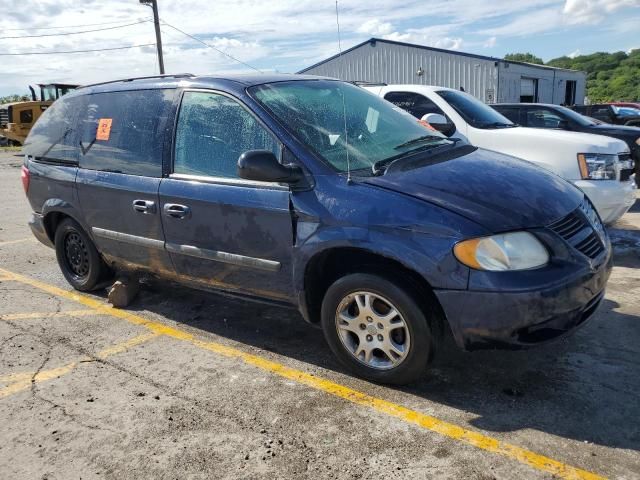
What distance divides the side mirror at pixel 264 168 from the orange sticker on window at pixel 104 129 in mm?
1841

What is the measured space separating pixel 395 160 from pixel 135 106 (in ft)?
7.08

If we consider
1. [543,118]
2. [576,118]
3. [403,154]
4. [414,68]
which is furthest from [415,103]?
[414,68]

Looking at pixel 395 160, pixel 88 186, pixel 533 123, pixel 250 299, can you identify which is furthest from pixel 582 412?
pixel 533 123

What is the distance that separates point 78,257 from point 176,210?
6.24 feet

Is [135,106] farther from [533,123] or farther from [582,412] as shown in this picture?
[533,123]

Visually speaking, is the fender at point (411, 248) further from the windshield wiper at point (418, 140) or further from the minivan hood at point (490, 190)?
the windshield wiper at point (418, 140)

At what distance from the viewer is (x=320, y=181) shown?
324cm

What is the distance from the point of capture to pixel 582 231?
10.4 ft

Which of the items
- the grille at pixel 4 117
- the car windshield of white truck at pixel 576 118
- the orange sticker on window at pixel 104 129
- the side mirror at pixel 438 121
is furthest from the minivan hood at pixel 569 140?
the grille at pixel 4 117

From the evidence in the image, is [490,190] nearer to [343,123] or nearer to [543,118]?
[343,123]

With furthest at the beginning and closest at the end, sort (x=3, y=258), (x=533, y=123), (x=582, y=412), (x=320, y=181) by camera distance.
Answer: (x=533, y=123)
(x=3, y=258)
(x=320, y=181)
(x=582, y=412)

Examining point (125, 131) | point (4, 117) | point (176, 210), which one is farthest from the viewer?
point (4, 117)

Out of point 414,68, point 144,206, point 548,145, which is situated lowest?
point 144,206

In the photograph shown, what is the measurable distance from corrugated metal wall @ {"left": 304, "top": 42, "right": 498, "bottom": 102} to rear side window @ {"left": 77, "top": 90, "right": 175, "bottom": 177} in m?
24.1
